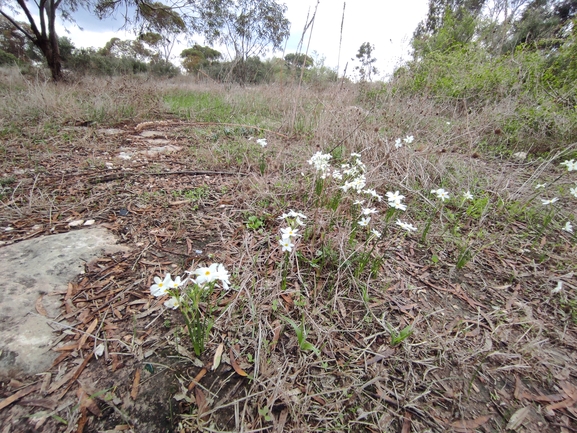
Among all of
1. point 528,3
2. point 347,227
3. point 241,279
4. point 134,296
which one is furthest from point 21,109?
point 528,3

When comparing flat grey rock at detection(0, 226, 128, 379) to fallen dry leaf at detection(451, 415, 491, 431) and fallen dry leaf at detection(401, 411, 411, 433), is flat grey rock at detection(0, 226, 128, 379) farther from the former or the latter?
fallen dry leaf at detection(451, 415, 491, 431)

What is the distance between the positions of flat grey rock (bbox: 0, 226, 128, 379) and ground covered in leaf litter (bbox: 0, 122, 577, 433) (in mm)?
55

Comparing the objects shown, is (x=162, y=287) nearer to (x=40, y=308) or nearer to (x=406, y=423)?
(x=40, y=308)

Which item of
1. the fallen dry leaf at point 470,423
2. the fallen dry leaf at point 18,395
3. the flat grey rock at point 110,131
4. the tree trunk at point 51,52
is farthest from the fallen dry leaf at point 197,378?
the tree trunk at point 51,52

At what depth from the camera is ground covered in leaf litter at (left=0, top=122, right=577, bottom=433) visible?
3.01 ft

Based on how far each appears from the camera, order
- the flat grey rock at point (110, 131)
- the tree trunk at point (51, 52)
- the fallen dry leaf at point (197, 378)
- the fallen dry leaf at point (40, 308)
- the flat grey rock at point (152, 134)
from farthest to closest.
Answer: the tree trunk at point (51, 52) → the flat grey rock at point (152, 134) → the flat grey rock at point (110, 131) → the fallen dry leaf at point (40, 308) → the fallen dry leaf at point (197, 378)

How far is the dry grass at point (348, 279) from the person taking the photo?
3.22 feet

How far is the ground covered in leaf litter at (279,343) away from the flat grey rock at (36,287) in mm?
55

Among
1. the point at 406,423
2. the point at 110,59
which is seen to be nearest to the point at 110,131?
the point at 406,423

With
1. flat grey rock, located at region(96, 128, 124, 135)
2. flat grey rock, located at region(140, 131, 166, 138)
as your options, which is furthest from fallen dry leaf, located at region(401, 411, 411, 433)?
flat grey rock, located at region(96, 128, 124, 135)

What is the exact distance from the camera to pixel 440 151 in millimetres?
2865

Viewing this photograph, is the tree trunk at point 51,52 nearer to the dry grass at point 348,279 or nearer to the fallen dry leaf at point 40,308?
the dry grass at point 348,279

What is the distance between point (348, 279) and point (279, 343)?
570 mm

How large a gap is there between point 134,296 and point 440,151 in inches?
132
